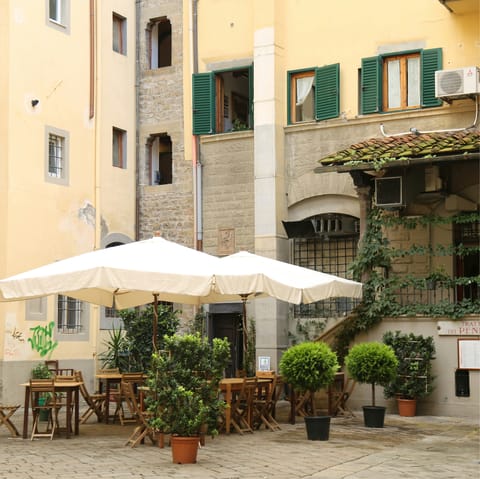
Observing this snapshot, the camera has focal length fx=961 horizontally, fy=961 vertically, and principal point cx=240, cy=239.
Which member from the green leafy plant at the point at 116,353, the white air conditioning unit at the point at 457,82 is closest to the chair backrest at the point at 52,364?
the green leafy plant at the point at 116,353

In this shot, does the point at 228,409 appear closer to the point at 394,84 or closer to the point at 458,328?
the point at 458,328

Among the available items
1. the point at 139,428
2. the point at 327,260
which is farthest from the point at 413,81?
the point at 139,428

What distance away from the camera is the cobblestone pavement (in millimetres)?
9859

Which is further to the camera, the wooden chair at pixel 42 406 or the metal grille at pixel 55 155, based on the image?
the metal grille at pixel 55 155

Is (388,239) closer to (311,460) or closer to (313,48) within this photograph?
(313,48)

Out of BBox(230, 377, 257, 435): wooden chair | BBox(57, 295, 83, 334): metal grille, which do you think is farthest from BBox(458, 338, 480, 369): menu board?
BBox(57, 295, 83, 334): metal grille

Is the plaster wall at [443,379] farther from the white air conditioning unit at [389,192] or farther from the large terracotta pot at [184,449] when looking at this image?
the large terracotta pot at [184,449]

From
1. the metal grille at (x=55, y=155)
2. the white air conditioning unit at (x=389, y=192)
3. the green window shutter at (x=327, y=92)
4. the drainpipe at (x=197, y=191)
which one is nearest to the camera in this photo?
the white air conditioning unit at (x=389, y=192)

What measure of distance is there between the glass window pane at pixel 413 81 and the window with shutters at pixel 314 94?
1402 mm

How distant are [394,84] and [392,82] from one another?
0.06 m

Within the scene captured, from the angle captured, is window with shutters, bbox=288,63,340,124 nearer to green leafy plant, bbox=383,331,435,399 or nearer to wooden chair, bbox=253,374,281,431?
green leafy plant, bbox=383,331,435,399

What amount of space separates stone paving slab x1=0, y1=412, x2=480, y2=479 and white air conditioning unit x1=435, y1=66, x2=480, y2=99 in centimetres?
620

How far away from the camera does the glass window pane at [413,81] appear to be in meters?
18.5

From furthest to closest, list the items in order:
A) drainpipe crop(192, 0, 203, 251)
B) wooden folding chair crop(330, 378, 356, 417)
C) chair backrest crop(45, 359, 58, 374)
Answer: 1. drainpipe crop(192, 0, 203, 251)
2. chair backrest crop(45, 359, 58, 374)
3. wooden folding chair crop(330, 378, 356, 417)
